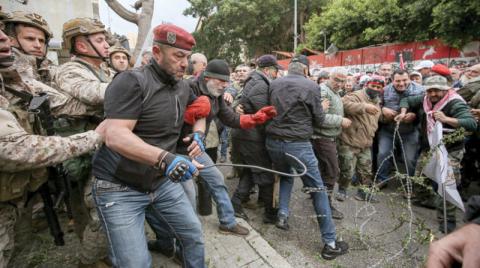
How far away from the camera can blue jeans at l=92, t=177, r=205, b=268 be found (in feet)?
6.05

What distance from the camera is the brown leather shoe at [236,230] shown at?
10.8 ft

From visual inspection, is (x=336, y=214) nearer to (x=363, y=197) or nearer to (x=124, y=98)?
(x=363, y=197)

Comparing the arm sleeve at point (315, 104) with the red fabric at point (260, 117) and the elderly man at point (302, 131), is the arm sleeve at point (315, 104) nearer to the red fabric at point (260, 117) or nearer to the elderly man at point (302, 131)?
the elderly man at point (302, 131)

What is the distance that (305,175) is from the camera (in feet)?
10.4

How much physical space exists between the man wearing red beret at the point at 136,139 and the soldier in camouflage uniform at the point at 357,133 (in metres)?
3.11

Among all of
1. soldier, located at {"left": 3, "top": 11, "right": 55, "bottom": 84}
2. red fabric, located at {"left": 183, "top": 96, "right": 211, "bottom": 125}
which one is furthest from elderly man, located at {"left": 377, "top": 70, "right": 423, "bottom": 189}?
soldier, located at {"left": 3, "top": 11, "right": 55, "bottom": 84}

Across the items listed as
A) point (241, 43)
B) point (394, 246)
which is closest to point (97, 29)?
point (394, 246)

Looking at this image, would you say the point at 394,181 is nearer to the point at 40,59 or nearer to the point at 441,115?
the point at 441,115

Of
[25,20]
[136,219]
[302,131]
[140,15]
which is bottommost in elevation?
[136,219]

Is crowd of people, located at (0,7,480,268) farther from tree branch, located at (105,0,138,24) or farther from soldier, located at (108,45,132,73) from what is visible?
tree branch, located at (105,0,138,24)

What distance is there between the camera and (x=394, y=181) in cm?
535

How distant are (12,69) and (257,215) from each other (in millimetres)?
3204

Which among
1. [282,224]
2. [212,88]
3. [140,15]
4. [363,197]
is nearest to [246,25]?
[140,15]

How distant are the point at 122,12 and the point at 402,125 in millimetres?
7069
